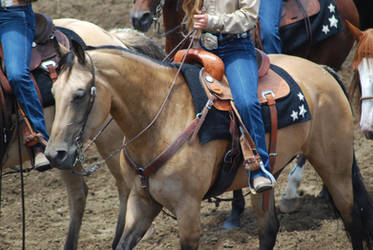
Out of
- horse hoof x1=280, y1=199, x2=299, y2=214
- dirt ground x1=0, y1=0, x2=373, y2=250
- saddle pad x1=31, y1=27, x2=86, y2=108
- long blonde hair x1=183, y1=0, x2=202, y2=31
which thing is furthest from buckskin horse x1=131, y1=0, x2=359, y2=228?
long blonde hair x1=183, y1=0, x2=202, y2=31

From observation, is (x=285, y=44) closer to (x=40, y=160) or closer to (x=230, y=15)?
(x=230, y=15)

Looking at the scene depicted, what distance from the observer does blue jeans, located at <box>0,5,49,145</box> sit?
191 inches

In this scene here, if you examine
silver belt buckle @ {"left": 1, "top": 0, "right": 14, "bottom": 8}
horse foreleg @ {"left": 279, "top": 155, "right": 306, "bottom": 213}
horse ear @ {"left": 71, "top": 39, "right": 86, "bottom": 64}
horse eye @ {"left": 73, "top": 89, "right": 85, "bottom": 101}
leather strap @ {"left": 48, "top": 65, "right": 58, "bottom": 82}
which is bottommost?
horse foreleg @ {"left": 279, "top": 155, "right": 306, "bottom": 213}

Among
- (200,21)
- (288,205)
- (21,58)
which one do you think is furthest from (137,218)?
(288,205)

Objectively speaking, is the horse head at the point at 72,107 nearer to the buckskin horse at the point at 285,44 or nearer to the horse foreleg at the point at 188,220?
the horse foreleg at the point at 188,220

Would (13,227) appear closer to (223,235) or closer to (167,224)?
(167,224)

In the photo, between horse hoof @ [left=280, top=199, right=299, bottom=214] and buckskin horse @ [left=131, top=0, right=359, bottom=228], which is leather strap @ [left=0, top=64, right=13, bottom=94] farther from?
horse hoof @ [left=280, top=199, right=299, bottom=214]

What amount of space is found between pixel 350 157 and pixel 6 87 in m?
2.82

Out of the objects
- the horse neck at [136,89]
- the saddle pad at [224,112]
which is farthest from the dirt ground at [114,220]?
the horse neck at [136,89]

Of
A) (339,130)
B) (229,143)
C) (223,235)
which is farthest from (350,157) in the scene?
(223,235)

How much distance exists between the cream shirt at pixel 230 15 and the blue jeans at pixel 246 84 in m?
0.19

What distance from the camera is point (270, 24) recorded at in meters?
5.93

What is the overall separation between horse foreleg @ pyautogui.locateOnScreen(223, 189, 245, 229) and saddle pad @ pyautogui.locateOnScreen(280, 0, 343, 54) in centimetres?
161

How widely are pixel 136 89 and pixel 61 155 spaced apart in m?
0.67
